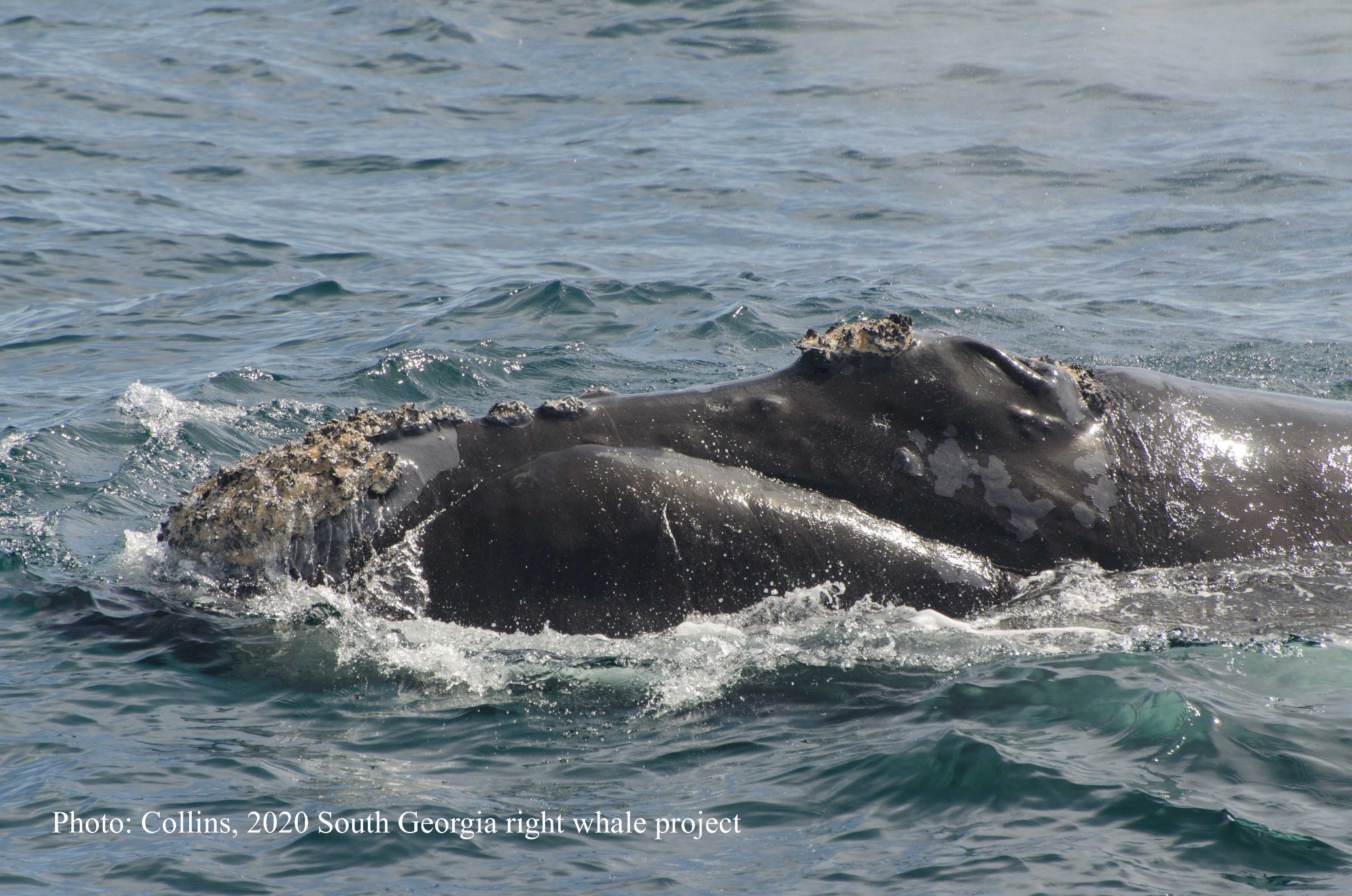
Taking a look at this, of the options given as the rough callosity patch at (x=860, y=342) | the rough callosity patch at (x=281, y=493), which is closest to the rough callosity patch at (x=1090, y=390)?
the rough callosity patch at (x=860, y=342)

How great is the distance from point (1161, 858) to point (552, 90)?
2310cm

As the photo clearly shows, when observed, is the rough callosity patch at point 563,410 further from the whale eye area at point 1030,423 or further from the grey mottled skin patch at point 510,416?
the whale eye area at point 1030,423

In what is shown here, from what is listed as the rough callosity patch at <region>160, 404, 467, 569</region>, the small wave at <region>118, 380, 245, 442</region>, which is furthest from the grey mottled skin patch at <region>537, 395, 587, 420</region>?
the small wave at <region>118, 380, 245, 442</region>

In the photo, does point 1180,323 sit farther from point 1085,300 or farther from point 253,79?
point 253,79

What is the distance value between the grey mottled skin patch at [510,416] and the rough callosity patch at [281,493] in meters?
0.32

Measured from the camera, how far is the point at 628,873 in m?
5.06

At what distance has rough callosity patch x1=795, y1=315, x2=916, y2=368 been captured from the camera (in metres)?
6.59

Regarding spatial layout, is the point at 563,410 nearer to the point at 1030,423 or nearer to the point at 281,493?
the point at 281,493

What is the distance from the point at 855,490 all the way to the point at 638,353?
24.2 feet

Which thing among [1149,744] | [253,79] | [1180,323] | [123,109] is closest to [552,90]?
[253,79]

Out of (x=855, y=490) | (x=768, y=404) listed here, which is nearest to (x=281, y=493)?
(x=768, y=404)

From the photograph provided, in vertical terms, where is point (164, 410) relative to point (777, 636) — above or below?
below

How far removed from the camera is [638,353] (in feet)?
45.2

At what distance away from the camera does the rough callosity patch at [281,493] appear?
21.2ft
